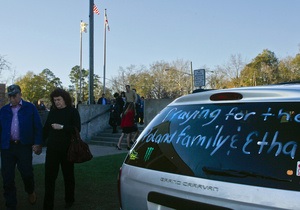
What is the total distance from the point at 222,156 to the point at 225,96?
47cm

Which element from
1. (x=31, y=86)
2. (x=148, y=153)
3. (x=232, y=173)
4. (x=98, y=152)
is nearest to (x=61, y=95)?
(x=148, y=153)

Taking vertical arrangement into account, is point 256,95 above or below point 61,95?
below

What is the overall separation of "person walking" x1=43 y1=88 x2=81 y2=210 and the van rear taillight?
10.0ft

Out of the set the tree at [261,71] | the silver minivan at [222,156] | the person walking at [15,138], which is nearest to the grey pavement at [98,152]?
the person walking at [15,138]

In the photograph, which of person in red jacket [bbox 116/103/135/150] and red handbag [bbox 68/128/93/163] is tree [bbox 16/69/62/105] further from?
red handbag [bbox 68/128/93/163]

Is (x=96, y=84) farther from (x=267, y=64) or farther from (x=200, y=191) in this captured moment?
(x=200, y=191)

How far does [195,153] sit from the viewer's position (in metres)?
2.27

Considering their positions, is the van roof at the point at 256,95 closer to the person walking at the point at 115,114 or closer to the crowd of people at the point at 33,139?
the crowd of people at the point at 33,139

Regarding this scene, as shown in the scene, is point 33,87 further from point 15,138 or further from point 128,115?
point 15,138

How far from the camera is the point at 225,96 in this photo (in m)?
2.38

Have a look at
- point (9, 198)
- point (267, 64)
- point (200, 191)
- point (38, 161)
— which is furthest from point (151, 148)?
point (267, 64)

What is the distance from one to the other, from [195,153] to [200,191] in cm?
28

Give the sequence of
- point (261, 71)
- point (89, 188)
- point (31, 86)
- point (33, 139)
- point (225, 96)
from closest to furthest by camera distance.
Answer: point (225, 96) → point (33, 139) → point (89, 188) → point (261, 71) → point (31, 86)

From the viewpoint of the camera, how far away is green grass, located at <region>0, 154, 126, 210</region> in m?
5.55
